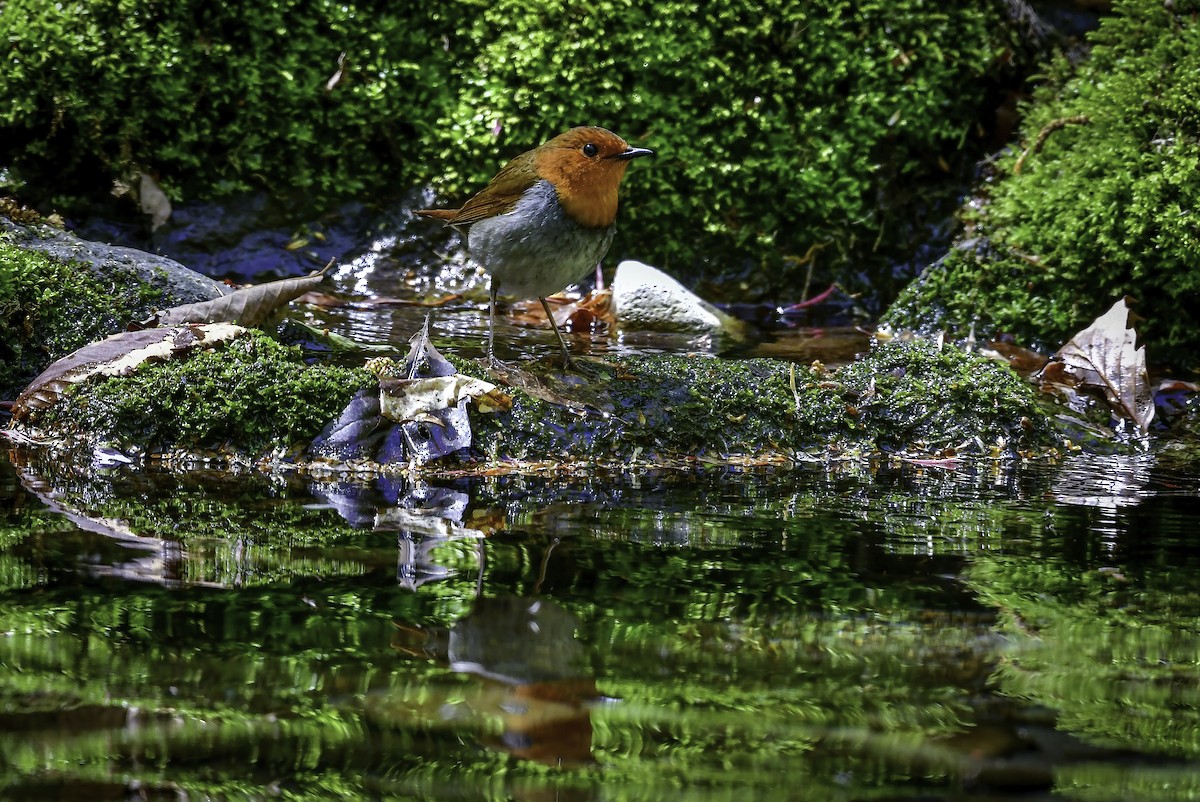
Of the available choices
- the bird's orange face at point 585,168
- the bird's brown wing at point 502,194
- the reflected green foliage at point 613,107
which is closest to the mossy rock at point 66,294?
the bird's brown wing at point 502,194

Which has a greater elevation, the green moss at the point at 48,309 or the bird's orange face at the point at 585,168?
the bird's orange face at the point at 585,168

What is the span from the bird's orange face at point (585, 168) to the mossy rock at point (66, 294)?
185 cm

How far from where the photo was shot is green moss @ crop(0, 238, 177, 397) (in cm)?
470

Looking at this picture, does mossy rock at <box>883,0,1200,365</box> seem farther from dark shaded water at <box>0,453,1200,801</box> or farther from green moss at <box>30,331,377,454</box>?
green moss at <box>30,331,377,454</box>

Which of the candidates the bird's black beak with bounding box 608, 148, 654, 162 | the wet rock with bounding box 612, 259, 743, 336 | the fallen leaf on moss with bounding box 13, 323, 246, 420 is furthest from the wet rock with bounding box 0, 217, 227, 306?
the wet rock with bounding box 612, 259, 743, 336

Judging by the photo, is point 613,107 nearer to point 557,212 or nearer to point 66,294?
point 557,212

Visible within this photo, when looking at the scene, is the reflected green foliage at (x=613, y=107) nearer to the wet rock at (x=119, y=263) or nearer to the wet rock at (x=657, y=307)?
the wet rock at (x=657, y=307)

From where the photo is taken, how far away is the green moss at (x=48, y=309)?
4699mm

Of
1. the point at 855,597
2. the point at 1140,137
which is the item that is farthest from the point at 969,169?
the point at 855,597

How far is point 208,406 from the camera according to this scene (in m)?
4.10

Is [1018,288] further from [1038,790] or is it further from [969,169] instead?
[1038,790]

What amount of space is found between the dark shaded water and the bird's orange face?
4.59 feet

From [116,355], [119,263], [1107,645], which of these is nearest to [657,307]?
[119,263]

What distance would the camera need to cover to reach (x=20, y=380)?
4688 mm
